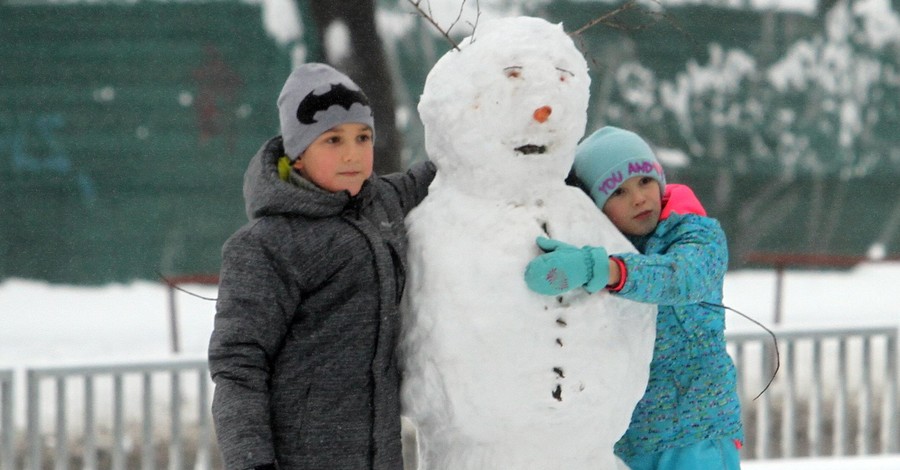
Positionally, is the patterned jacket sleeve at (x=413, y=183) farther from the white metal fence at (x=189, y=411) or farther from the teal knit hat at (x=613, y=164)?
the white metal fence at (x=189, y=411)

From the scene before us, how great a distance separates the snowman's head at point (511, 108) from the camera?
2.24 m

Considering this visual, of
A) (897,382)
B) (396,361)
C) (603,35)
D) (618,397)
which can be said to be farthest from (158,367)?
(603,35)

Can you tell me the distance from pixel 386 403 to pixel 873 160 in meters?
7.09

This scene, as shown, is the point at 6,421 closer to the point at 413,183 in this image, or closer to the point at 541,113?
the point at 413,183

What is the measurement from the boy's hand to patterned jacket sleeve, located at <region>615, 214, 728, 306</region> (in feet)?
0.19

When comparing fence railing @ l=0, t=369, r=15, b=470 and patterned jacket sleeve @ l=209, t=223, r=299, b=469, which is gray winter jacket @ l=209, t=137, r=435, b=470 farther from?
fence railing @ l=0, t=369, r=15, b=470

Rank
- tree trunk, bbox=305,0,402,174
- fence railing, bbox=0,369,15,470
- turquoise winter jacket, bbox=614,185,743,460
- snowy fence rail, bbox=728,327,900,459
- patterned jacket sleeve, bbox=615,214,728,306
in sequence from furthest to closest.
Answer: tree trunk, bbox=305,0,402,174 < snowy fence rail, bbox=728,327,900,459 < fence railing, bbox=0,369,15,470 < turquoise winter jacket, bbox=614,185,743,460 < patterned jacket sleeve, bbox=615,214,728,306

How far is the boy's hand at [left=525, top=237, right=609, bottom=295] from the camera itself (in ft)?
6.96

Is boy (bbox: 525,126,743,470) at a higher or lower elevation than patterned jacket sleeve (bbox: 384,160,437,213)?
lower

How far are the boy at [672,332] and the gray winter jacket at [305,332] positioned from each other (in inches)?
23.1

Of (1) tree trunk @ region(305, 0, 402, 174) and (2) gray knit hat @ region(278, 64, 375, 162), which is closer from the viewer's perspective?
(2) gray knit hat @ region(278, 64, 375, 162)

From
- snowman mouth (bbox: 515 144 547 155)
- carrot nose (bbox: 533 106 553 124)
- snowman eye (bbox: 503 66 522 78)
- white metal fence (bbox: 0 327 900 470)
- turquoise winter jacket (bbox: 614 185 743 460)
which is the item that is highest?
snowman eye (bbox: 503 66 522 78)

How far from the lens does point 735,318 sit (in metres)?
7.93

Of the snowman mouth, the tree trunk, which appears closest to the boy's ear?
the snowman mouth
